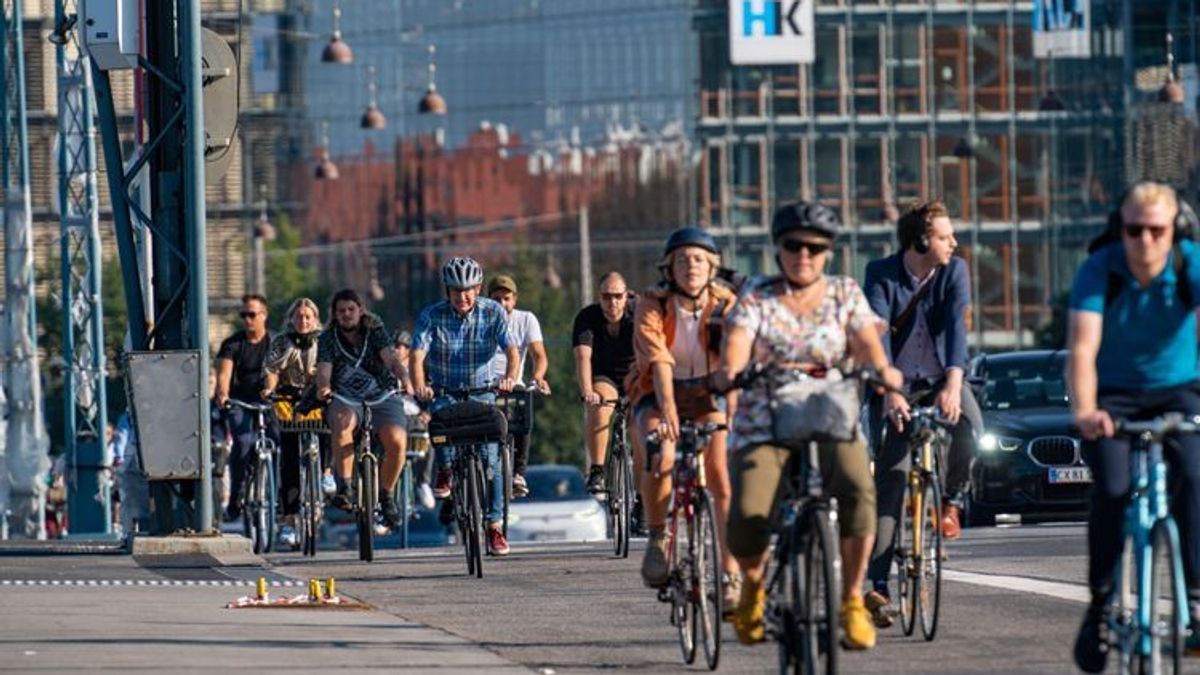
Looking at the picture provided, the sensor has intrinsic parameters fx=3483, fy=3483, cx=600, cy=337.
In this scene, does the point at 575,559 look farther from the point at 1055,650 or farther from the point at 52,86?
the point at 52,86

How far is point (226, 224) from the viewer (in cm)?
11381

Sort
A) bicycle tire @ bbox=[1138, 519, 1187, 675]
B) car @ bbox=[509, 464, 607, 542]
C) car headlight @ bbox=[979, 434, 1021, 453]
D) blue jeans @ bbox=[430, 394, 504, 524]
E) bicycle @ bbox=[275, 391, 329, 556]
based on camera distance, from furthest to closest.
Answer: car @ bbox=[509, 464, 607, 542] → car headlight @ bbox=[979, 434, 1021, 453] → bicycle @ bbox=[275, 391, 329, 556] → blue jeans @ bbox=[430, 394, 504, 524] → bicycle tire @ bbox=[1138, 519, 1187, 675]

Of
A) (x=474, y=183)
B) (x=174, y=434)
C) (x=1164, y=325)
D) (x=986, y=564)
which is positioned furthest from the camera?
(x=474, y=183)

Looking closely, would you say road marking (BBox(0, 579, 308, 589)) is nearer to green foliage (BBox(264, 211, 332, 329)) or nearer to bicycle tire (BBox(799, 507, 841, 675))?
bicycle tire (BBox(799, 507, 841, 675))

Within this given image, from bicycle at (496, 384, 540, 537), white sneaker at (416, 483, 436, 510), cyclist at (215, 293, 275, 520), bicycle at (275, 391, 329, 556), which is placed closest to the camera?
bicycle at (496, 384, 540, 537)

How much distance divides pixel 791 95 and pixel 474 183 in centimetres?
1152

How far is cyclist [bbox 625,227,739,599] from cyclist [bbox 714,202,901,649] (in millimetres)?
1639

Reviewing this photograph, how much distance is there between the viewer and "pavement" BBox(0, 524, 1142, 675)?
1335cm

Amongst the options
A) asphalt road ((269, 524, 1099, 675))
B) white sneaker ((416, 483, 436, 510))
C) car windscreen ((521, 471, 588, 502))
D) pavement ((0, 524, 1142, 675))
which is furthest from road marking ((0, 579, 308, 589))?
car windscreen ((521, 471, 588, 502))

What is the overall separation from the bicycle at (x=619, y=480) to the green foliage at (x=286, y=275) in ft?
256

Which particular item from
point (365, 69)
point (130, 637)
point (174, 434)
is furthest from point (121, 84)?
point (130, 637)

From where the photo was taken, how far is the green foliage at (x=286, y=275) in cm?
9981

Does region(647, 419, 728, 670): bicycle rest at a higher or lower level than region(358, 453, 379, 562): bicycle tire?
higher

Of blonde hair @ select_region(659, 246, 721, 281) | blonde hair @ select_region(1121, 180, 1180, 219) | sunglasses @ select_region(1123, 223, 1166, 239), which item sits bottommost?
blonde hair @ select_region(659, 246, 721, 281)
